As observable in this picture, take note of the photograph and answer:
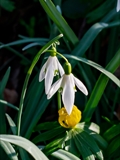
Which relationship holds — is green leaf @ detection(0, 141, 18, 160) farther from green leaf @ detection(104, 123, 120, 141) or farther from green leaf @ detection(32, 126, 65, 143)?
green leaf @ detection(104, 123, 120, 141)

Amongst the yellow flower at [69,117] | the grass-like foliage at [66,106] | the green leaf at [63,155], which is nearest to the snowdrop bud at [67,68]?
the grass-like foliage at [66,106]

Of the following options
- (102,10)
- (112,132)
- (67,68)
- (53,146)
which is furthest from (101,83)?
(102,10)

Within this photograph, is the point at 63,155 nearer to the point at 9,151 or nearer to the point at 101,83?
the point at 9,151

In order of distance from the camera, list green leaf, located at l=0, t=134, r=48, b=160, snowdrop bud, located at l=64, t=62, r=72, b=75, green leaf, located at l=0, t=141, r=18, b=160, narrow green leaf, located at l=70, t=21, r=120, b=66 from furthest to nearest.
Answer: narrow green leaf, located at l=70, t=21, r=120, b=66 → green leaf, located at l=0, t=141, r=18, b=160 → green leaf, located at l=0, t=134, r=48, b=160 → snowdrop bud, located at l=64, t=62, r=72, b=75

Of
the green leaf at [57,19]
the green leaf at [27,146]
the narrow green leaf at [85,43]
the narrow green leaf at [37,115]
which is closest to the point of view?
the green leaf at [27,146]

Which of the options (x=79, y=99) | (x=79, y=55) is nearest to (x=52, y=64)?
(x=79, y=55)

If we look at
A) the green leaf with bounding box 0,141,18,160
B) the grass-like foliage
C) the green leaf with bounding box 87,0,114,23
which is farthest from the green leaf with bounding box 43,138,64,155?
the green leaf with bounding box 87,0,114,23

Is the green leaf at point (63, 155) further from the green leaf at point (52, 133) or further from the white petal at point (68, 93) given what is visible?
the white petal at point (68, 93)
